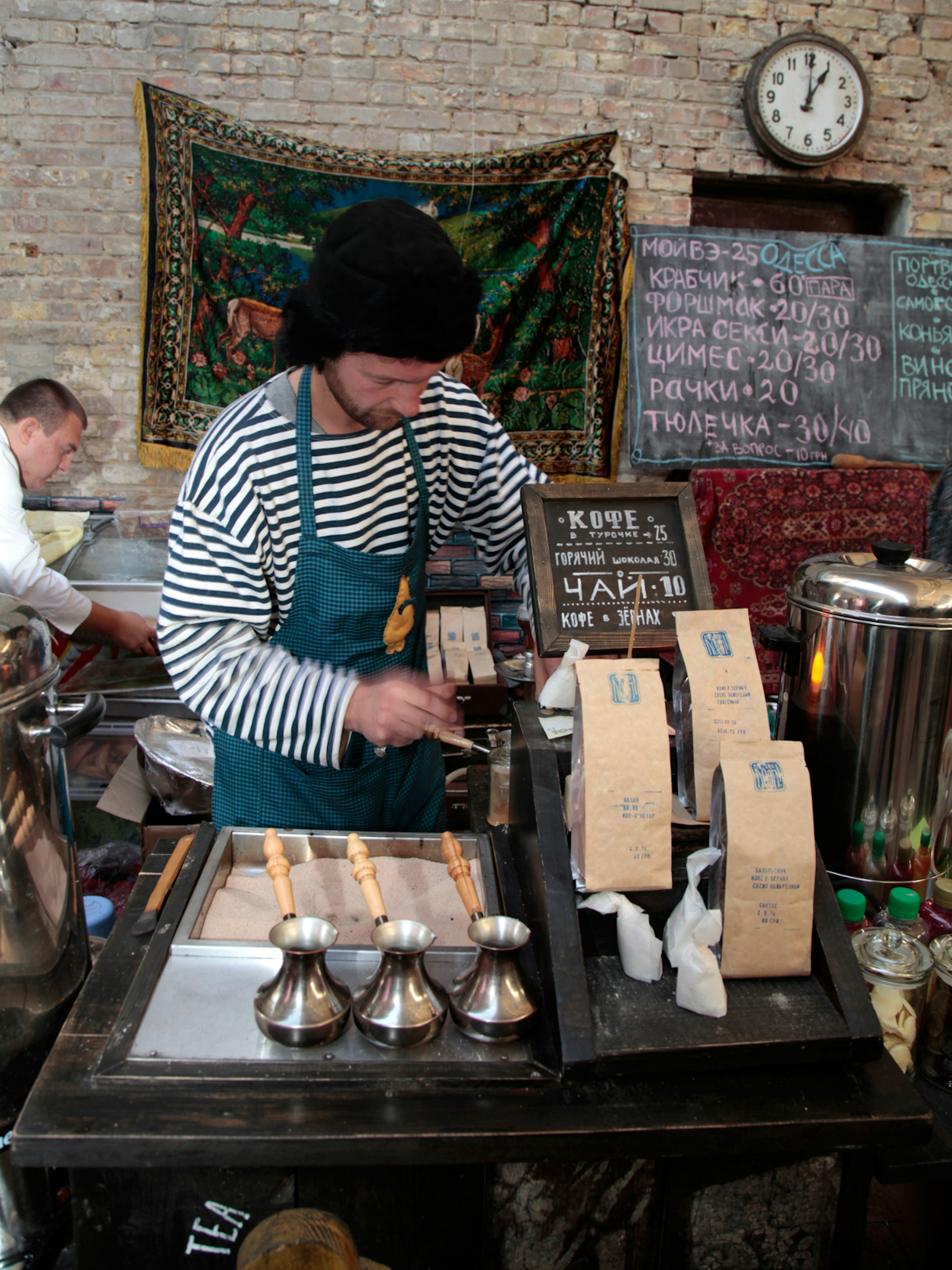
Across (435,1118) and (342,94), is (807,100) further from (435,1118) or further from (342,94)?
(435,1118)

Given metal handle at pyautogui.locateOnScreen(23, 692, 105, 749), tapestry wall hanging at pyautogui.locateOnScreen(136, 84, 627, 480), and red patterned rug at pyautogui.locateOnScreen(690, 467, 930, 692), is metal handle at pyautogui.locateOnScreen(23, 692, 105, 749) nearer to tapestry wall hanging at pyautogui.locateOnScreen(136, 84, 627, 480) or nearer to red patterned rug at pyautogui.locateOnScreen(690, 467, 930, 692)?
tapestry wall hanging at pyautogui.locateOnScreen(136, 84, 627, 480)

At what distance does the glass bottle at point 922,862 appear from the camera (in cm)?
128

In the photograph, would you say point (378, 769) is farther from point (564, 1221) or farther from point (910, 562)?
point (910, 562)

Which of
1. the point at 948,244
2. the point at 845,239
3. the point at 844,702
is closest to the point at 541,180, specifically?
Answer: the point at 845,239

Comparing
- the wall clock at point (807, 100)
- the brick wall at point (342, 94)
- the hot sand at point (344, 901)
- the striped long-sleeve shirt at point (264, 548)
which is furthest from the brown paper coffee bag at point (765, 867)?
the wall clock at point (807, 100)

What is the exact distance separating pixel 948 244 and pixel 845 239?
504mm

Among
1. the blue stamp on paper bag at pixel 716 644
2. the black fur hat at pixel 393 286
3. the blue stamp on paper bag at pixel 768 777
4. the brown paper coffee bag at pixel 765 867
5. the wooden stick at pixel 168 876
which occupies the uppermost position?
the black fur hat at pixel 393 286

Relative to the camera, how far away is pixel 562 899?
0.96 meters

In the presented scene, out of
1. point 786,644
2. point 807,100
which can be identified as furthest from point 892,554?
point 807,100

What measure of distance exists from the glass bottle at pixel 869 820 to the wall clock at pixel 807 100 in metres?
3.53

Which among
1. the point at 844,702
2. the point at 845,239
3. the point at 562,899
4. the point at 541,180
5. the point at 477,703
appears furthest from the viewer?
the point at 845,239

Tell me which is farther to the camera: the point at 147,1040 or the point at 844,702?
the point at 844,702

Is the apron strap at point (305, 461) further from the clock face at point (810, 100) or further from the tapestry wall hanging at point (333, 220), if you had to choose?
the clock face at point (810, 100)

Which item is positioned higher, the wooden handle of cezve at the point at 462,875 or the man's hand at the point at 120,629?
the wooden handle of cezve at the point at 462,875
